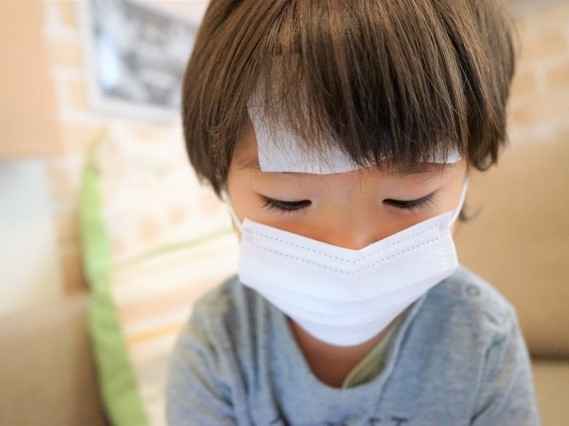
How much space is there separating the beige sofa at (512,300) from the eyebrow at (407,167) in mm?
171

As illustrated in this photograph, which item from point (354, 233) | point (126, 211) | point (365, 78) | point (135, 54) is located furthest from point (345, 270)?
point (135, 54)

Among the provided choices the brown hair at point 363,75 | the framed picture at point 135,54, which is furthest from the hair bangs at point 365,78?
the framed picture at point 135,54

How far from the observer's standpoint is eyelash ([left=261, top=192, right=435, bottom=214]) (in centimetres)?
44

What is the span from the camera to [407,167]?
41 centimetres

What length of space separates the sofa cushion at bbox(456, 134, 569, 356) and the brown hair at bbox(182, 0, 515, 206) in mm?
202

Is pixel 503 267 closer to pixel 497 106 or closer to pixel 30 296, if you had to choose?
pixel 497 106

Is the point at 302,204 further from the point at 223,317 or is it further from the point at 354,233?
the point at 223,317

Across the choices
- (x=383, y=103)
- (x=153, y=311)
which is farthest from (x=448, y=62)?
(x=153, y=311)

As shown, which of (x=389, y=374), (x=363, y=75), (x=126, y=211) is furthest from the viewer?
(x=126, y=211)

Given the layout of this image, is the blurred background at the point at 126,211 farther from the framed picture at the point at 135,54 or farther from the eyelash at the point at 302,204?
the eyelash at the point at 302,204

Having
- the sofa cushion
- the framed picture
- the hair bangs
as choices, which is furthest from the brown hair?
the framed picture

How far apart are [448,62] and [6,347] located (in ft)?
2.06

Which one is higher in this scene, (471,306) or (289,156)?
(289,156)

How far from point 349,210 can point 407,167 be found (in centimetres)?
6
